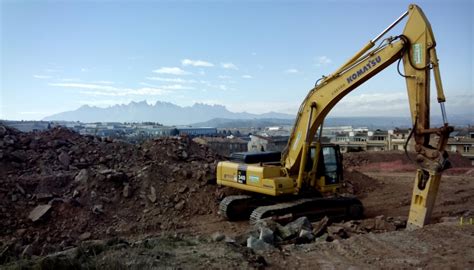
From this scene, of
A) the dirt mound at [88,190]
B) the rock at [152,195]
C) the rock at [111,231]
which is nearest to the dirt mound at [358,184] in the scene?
the dirt mound at [88,190]

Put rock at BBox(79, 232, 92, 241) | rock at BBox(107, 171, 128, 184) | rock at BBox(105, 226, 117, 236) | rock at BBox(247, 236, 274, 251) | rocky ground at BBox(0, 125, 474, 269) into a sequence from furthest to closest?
rock at BBox(107, 171, 128, 184), rock at BBox(105, 226, 117, 236), rock at BBox(79, 232, 92, 241), rock at BBox(247, 236, 274, 251), rocky ground at BBox(0, 125, 474, 269)

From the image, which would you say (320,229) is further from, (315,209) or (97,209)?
(97,209)

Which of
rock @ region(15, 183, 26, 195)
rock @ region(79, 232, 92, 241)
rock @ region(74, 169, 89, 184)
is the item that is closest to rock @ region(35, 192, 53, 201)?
rock @ region(15, 183, 26, 195)

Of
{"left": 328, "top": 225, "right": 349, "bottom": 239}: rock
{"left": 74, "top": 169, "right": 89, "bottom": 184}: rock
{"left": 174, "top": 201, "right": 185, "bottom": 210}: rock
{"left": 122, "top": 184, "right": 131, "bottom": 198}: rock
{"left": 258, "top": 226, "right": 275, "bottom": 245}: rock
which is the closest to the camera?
{"left": 258, "top": 226, "right": 275, "bottom": 245}: rock

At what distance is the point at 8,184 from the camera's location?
38.9ft

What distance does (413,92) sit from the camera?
8398mm

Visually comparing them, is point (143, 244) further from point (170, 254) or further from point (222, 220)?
point (222, 220)

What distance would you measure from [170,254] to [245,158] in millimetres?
5391

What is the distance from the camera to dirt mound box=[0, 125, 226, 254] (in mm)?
10477

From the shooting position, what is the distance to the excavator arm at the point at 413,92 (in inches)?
306

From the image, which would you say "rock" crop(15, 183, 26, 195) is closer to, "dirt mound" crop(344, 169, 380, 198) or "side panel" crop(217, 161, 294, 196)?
"side panel" crop(217, 161, 294, 196)

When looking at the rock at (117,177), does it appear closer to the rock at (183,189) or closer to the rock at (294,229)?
the rock at (183,189)

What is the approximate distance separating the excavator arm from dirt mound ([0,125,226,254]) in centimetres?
398

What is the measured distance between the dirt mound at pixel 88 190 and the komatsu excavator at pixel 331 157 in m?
1.76
